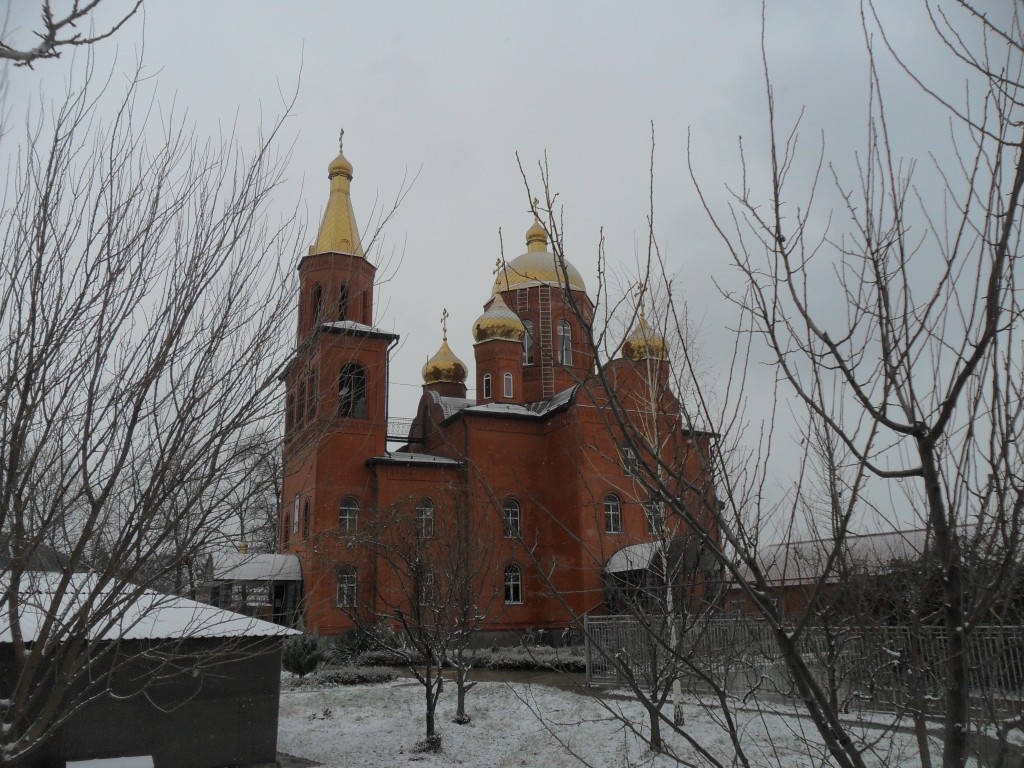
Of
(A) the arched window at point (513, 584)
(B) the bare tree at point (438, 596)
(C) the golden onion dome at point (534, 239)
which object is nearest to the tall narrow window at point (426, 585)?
(B) the bare tree at point (438, 596)

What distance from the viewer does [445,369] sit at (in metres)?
28.0

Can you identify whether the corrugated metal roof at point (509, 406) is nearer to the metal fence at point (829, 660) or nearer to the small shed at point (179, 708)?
the metal fence at point (829, 660)

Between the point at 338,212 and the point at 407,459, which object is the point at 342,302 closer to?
the point at 407,459

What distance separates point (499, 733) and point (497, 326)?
1696cm

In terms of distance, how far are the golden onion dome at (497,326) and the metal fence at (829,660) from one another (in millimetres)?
13547

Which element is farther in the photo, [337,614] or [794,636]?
[337,614]

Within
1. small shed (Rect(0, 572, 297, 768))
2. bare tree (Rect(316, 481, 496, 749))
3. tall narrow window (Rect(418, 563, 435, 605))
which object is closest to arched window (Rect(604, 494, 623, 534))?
bare tree (Rect(316, 481, 496, 749))

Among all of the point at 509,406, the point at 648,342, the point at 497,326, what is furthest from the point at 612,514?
the point at 648,342

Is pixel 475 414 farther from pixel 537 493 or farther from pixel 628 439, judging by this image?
pixel 628 439

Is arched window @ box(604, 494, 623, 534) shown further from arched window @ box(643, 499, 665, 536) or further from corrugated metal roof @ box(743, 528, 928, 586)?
corrugated metal roof @ box(743, 528, 928, 586)

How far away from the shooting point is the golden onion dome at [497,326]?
2625 cm

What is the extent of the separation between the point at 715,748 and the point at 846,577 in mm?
7710

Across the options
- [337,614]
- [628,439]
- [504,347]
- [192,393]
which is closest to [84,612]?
[192,393]

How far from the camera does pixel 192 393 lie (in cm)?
353
